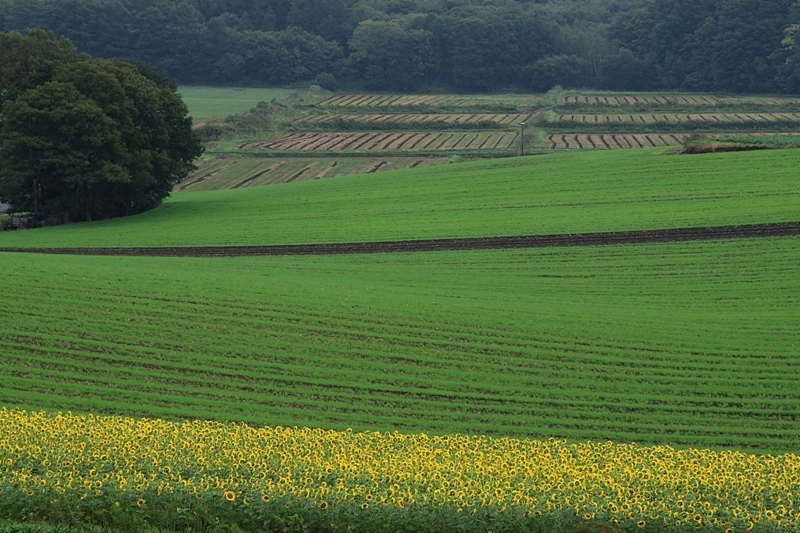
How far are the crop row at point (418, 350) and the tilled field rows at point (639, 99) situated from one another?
87.4 m

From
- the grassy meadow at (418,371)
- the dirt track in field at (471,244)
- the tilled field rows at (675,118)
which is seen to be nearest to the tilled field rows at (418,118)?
the tilled field rows at (675,118)

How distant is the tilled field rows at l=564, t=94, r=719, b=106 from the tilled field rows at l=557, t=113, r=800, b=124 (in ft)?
32.1

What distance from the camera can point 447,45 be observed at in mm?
151000

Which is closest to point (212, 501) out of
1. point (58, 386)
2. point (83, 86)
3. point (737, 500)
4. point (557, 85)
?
point (737, 500)

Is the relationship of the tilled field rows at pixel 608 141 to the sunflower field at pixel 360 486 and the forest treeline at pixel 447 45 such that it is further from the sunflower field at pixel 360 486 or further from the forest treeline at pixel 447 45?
the sunflower field at pixel 360 486

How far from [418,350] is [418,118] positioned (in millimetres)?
86685

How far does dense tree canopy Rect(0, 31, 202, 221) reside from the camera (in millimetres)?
53656

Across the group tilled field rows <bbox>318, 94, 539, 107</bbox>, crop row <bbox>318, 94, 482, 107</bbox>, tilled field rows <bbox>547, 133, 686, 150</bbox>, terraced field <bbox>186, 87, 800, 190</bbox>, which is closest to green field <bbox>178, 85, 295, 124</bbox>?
terraced field <bbox>186, 87, 800, 190</bbox>

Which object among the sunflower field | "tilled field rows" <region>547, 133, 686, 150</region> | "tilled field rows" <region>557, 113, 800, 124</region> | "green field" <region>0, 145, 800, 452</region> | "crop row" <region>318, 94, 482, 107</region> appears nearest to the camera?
the sunflower field

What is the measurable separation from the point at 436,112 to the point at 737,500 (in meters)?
107

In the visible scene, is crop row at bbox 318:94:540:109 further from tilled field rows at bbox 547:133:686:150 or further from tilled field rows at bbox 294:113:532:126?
tilled field rows at bbox 547:133:686:150

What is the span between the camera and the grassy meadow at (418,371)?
580 inches

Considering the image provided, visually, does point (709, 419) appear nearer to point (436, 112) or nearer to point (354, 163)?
point (354, 163)

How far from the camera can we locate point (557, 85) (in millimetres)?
143875
